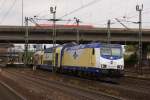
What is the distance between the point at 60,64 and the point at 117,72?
1906 cm

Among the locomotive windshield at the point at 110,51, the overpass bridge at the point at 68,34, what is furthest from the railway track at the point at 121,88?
the overpass bridge at the point at 68,34

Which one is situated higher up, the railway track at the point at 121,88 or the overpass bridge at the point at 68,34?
the overpass bridge at the point at 68,34

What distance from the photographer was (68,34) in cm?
8975

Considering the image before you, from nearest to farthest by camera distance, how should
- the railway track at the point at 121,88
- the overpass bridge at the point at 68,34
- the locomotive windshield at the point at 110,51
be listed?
the railway track at the point at 121,88, the locomotive windshield at the point at 110,51, the overpass bridge at the point at 68,34

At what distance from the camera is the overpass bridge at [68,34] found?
87438 mm

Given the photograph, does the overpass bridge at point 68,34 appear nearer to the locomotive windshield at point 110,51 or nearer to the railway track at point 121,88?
the locomotive windshield at point 110,51

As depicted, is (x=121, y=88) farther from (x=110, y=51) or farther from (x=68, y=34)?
(x=68, y=34)

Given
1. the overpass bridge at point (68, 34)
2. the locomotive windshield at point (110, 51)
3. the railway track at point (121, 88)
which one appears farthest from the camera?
the overpass bridge at point (68, 34)

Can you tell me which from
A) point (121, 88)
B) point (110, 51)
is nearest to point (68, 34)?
point (110, 51)

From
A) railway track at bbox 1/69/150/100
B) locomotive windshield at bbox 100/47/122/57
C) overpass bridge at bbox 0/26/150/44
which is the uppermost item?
overpass bridge at bbox 0/26/150/44

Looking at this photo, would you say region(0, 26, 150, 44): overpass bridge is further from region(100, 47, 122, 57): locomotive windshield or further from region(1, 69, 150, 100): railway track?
region(1, 69, 150, 100): railway track

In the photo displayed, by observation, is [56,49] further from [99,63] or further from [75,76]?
[99,63]

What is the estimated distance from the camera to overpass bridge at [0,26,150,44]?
87.4 metres

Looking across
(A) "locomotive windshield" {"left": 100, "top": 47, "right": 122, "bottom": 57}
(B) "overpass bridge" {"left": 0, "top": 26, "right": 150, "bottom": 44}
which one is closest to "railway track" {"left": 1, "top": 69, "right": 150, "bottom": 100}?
(A) "locomotive windshield" {"left": 100, "top": 47, "right": 122, "bottom": 57}
